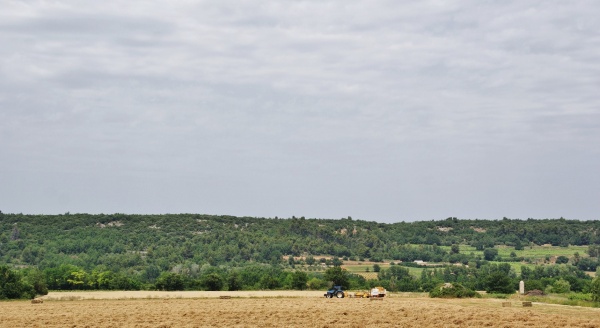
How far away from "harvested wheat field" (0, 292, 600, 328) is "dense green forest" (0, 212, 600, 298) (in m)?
37.6

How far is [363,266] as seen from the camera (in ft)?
465

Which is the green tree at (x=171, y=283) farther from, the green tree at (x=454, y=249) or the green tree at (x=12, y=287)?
the green tree at (x=454, y=249)

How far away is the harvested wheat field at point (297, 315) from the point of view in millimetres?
41844

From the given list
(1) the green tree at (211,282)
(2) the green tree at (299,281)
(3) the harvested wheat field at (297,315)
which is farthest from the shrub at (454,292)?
(1) the green tree at (211,282)

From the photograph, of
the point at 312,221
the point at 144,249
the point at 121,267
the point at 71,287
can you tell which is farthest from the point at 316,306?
the point at 312,221

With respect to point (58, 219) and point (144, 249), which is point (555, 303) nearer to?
point (144, 249)

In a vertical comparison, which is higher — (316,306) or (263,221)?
(263,221)

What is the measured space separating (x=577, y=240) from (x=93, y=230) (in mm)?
110540

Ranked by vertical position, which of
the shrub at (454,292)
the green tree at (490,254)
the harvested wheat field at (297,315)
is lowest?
the harvested wheat field at (297,315)

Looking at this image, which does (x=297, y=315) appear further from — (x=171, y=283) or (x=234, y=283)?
(x=171, y=283)

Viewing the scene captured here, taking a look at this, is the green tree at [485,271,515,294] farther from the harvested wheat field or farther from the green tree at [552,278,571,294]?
the harvested wheat field

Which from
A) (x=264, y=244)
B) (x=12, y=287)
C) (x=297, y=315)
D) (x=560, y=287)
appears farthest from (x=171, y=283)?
(x=264, y=244)

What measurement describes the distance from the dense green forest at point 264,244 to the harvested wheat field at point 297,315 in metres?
37.6

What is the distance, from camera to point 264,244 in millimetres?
159625
